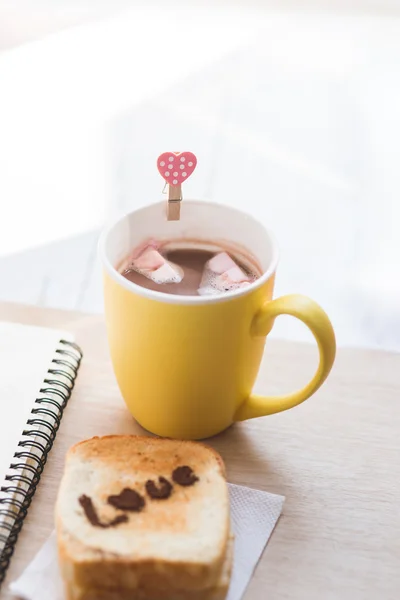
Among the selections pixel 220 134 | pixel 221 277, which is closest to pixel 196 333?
pixel 221 277

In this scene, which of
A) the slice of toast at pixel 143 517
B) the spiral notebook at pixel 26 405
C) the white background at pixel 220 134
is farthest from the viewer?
the white background at pixel 220 134

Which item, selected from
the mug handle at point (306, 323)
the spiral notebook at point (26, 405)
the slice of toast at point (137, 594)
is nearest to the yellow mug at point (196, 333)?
the mug handle at point (306, 323)

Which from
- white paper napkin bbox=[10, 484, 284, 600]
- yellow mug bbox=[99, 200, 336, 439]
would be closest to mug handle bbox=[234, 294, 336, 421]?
yellow mug bbox=[99, 200, 336, 439]

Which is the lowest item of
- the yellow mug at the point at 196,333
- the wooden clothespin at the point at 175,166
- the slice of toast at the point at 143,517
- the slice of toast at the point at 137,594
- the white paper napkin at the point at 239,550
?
the white paper napkin at the point at 239,550

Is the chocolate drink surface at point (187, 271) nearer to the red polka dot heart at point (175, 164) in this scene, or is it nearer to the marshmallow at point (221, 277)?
the marshmallow at point (221, 277)

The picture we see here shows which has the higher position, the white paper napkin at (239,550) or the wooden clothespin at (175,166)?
the wooden clothespin at (175,166)

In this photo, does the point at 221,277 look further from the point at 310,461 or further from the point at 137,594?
the point at 137,594
